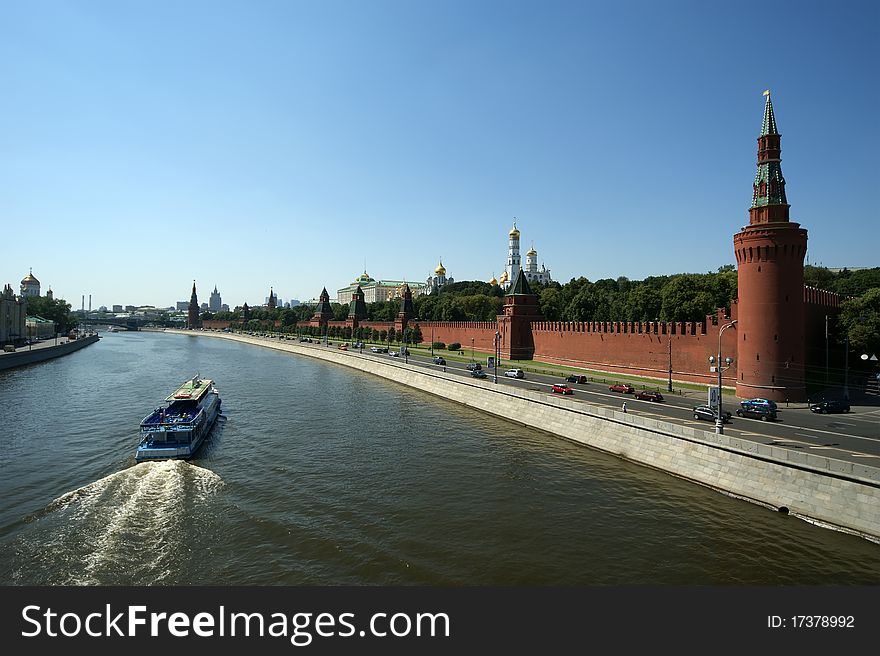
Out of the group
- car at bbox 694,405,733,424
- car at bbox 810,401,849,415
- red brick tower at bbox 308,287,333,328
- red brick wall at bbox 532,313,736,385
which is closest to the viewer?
car at bbox 694,405,733,424

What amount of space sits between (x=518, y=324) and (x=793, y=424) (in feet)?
130

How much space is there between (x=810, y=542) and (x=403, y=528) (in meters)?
12.8

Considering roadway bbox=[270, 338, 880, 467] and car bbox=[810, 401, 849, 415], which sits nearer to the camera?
roadway bbox=[270, 338, 880, 467]

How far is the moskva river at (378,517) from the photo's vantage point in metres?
13.9

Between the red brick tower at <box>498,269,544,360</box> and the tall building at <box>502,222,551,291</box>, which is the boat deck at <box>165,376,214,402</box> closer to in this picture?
the red brick tower at <box>498,269,544,360</box>

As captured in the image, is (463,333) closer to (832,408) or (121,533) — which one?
(832,408)

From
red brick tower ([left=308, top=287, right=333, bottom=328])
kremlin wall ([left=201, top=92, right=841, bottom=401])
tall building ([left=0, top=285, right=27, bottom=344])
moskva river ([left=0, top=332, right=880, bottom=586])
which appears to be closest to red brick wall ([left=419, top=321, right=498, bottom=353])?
kremlin wall ([left=201, top=92, right=841, bottom=401])

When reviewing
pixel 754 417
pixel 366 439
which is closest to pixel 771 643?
pixel 754 417

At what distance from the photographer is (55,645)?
8617 millimetres

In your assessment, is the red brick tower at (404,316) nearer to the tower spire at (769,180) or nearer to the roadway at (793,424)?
the roadway at (793,424)

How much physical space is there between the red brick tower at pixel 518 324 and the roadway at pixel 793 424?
81.6ft

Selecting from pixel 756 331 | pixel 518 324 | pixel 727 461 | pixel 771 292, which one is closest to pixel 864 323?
pixel 771 292

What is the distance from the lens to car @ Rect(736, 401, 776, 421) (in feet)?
87.2

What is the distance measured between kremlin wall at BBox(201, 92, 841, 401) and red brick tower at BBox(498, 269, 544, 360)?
6.44 metres
